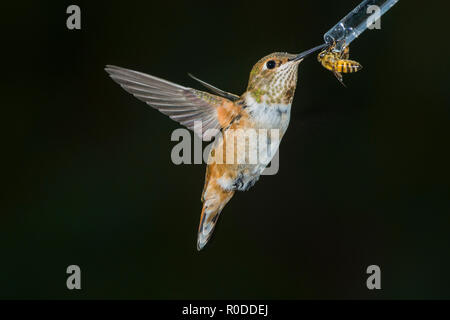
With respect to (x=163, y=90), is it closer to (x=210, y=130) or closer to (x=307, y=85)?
(x=210, y=130)

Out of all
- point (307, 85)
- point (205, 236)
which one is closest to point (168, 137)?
point (307, 85)

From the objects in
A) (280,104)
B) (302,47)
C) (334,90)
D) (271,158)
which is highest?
(302,47)

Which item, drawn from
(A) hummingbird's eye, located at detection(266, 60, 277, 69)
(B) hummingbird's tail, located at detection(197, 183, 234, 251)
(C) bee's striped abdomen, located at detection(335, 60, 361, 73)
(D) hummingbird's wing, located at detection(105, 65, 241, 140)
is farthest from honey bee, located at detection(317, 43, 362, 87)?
(B) hummingbird's tail, located at detection(197, 183, 234, 251)

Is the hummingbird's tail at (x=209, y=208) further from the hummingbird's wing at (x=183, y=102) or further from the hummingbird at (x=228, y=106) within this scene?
the hummingbird's wing at (x=183, y=102)

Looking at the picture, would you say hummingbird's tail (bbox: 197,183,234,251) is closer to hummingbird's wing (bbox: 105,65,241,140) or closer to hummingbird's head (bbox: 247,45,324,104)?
hummingbird's wing (bbox: 105,65,241,140)

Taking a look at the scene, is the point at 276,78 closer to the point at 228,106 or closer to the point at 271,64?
the point at 271,64

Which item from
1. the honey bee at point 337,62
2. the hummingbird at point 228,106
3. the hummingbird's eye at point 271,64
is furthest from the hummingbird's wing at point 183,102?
the honey bee at point 337,62
